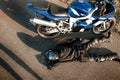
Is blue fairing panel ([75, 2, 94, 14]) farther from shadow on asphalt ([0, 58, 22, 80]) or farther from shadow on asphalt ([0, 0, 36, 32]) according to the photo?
shadow on asphalt ([0, 58, 22, 80])

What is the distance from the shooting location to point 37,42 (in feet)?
35.9

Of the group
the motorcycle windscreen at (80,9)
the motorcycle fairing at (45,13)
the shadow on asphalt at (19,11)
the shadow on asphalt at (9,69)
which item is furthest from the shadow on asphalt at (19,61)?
the motorcycle windscreen at (80,9)

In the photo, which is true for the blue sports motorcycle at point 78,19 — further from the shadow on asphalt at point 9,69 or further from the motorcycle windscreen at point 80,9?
the shadow on asphalt at point 9,69

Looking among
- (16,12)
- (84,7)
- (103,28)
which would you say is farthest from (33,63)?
(16,12)

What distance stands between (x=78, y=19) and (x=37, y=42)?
1.78 meters

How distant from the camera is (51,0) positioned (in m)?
13.3

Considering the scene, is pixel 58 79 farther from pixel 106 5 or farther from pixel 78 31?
pixel 106 5

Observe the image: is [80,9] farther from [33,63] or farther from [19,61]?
[19,61]

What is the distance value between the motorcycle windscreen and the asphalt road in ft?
4.45

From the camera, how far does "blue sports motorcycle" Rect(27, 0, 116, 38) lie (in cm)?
1052

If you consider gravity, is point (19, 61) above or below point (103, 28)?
below

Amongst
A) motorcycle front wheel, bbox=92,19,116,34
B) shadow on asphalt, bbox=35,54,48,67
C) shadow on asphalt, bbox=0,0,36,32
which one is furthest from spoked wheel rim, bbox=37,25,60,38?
motorcycle front wheel, bbox=92,19,116,34

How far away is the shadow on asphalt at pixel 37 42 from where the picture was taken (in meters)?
10.7

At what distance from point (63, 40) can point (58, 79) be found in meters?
1.99
